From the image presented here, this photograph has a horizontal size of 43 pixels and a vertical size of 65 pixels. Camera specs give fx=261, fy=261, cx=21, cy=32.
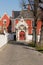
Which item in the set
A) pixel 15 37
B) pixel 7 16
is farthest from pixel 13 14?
pixel 15 37

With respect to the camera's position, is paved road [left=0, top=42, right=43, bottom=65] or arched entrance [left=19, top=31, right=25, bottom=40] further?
arched entrance [left=19, top=31, right=25, bottom=40]

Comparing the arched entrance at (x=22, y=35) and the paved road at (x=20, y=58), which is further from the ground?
the paved road at (x=20, y=58)

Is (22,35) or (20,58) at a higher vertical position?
(20,58)

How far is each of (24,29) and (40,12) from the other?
29.4 meters

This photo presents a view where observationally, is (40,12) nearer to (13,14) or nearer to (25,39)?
(25,39)

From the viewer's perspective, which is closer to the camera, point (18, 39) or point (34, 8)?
point (34, 8)

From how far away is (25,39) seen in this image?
2955 inches

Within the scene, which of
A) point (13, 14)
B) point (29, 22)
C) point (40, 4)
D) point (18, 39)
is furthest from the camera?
point (13, 14)

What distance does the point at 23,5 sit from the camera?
4694cm

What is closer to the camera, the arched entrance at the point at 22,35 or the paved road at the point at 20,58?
the paved road at the point at 20,58

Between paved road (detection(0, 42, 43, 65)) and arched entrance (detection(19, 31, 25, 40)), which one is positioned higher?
paved road (detection(0, 42, 43, 65))

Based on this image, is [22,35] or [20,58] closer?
[20,58]

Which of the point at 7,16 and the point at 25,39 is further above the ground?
the point at 7,16

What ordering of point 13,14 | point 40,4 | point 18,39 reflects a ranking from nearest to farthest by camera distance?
point 40,4 → point 18,39 → point 13,14
